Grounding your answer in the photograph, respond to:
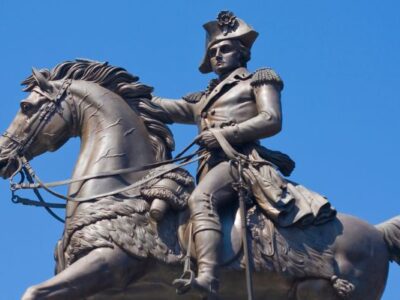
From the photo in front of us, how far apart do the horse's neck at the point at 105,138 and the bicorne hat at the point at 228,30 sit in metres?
1.38

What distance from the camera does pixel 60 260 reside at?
13.9 meters

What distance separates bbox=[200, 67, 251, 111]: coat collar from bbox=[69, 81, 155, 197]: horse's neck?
82 centimetres

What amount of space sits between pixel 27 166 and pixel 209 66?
2.47m

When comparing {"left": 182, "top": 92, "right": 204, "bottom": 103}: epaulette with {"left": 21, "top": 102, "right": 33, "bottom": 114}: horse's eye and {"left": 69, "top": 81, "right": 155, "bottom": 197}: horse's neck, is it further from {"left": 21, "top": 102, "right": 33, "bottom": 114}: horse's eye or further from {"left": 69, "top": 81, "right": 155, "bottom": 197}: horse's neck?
{"left": 21, "top": 102, "right": 33, "bottom": 114}: horse's eye

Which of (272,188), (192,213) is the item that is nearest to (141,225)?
(192,213)

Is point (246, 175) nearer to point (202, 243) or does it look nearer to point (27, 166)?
point (202, 243)

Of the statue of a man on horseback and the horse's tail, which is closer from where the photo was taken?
the statue of a man on horseback

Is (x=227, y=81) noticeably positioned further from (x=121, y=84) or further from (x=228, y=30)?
(x=121, y=84)

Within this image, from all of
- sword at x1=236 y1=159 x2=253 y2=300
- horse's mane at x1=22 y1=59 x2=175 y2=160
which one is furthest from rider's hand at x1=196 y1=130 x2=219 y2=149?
sword at x1=236 y1=159 x2=253 y2=300

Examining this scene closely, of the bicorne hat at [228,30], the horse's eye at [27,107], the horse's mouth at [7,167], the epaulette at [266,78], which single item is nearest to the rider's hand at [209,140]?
the epaulette at [266,78]

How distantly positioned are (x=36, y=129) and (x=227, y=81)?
217 cm

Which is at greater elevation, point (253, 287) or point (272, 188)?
point (272, 188)

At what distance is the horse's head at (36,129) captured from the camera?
47.7 feet

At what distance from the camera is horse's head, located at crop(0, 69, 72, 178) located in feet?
47.7
